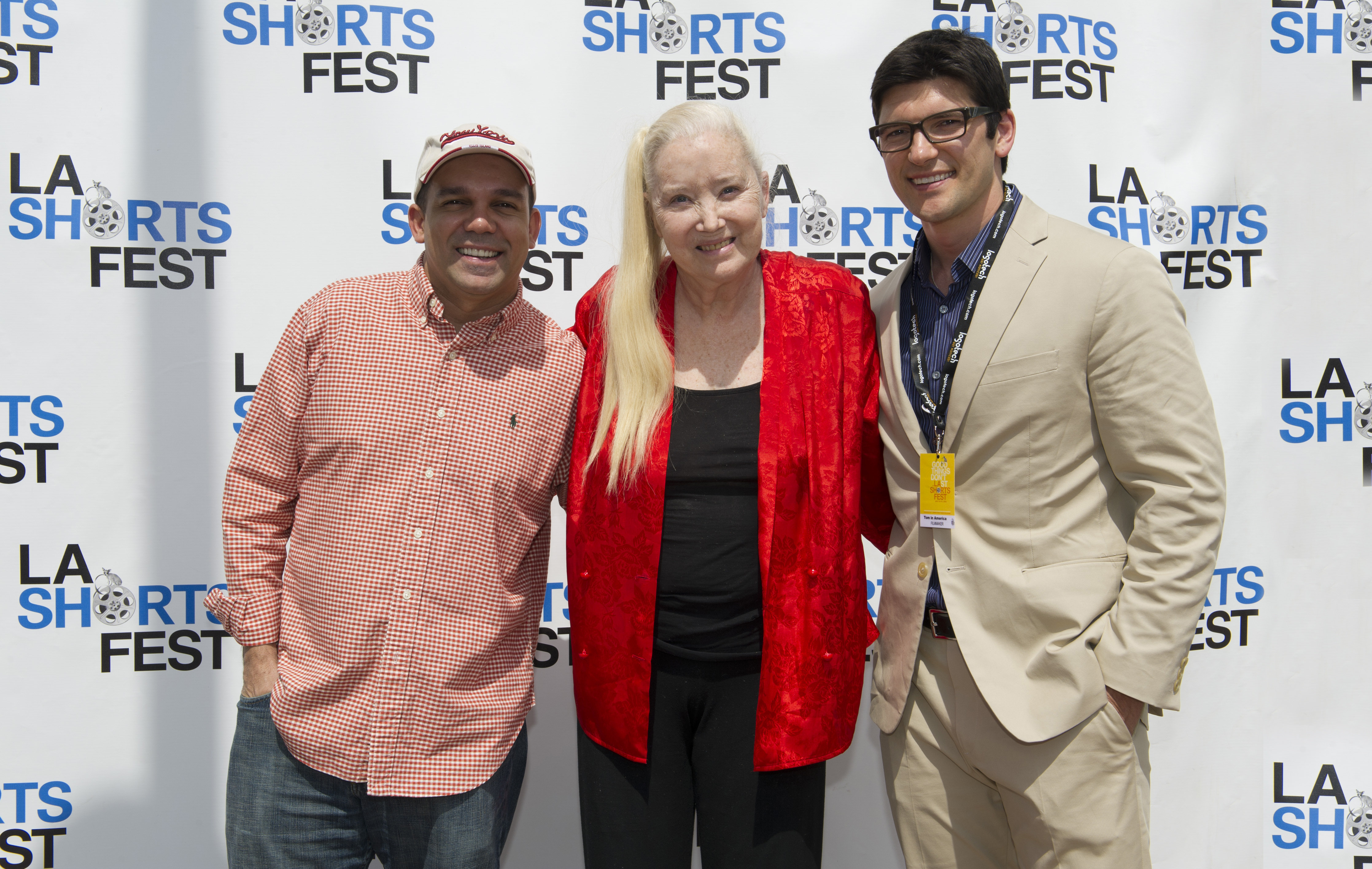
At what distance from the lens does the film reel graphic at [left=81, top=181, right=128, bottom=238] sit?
277cm

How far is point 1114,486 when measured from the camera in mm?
1734

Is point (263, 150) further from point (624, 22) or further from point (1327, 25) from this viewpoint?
point (1327, 25)

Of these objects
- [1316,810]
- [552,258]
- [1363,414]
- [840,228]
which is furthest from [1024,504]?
[1316,810]

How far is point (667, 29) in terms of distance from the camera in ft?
9.47

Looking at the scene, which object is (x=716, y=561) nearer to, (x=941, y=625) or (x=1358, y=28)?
(x=941, y=625)

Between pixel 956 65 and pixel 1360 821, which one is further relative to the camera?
pixel 1360 821

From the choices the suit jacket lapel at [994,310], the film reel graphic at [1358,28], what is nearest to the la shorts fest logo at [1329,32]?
the film reel graphic at [1358,28]

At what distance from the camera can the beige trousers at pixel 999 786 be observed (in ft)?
5.41

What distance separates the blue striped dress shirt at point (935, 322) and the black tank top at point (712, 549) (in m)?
0.36

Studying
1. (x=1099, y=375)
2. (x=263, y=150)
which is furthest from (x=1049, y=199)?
(x=263, y=150)

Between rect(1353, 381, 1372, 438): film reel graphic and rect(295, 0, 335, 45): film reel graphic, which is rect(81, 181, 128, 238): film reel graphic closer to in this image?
rect(295, 0, 335, 45): film reel graphic

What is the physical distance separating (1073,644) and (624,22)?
2.42m

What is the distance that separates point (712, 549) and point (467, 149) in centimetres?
101

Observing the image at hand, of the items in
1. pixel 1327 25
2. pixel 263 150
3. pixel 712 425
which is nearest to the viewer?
pixel 712 425
